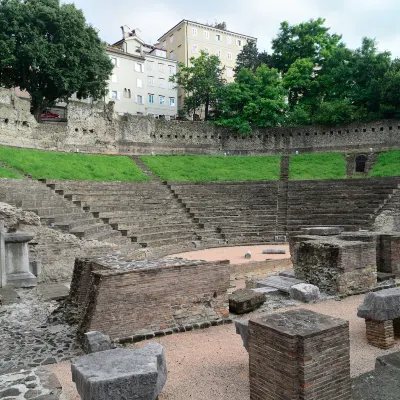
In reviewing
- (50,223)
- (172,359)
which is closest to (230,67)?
(50,223)

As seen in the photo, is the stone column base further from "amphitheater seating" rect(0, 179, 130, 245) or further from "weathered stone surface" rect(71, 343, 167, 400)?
"amphitheater seating" rect(0, 179, 130, 245)

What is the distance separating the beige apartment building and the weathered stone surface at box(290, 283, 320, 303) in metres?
41.9

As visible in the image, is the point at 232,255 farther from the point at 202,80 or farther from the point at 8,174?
the point at 202,80

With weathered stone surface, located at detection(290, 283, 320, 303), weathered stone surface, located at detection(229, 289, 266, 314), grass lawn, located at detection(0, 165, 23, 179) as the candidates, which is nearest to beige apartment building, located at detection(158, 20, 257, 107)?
grass lawn, located at detection(0, 165, 23, 179)

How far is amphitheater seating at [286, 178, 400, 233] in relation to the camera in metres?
19.0

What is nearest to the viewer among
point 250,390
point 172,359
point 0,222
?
point 250,390

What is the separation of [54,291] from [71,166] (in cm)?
1438

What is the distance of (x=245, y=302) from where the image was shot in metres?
7.87

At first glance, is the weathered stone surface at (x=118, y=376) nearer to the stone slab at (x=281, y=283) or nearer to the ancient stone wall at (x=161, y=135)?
the stone slab at (x=281, y=283)

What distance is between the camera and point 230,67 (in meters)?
52.5

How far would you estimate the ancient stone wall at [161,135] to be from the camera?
27484 mm

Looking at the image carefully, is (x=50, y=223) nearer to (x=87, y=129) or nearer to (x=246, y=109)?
(x=87, y=129)

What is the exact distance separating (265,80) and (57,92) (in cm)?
1774

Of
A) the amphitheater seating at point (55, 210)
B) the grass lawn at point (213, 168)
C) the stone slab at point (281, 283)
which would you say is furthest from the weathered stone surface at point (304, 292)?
the grass lawn at point (213, 168)
